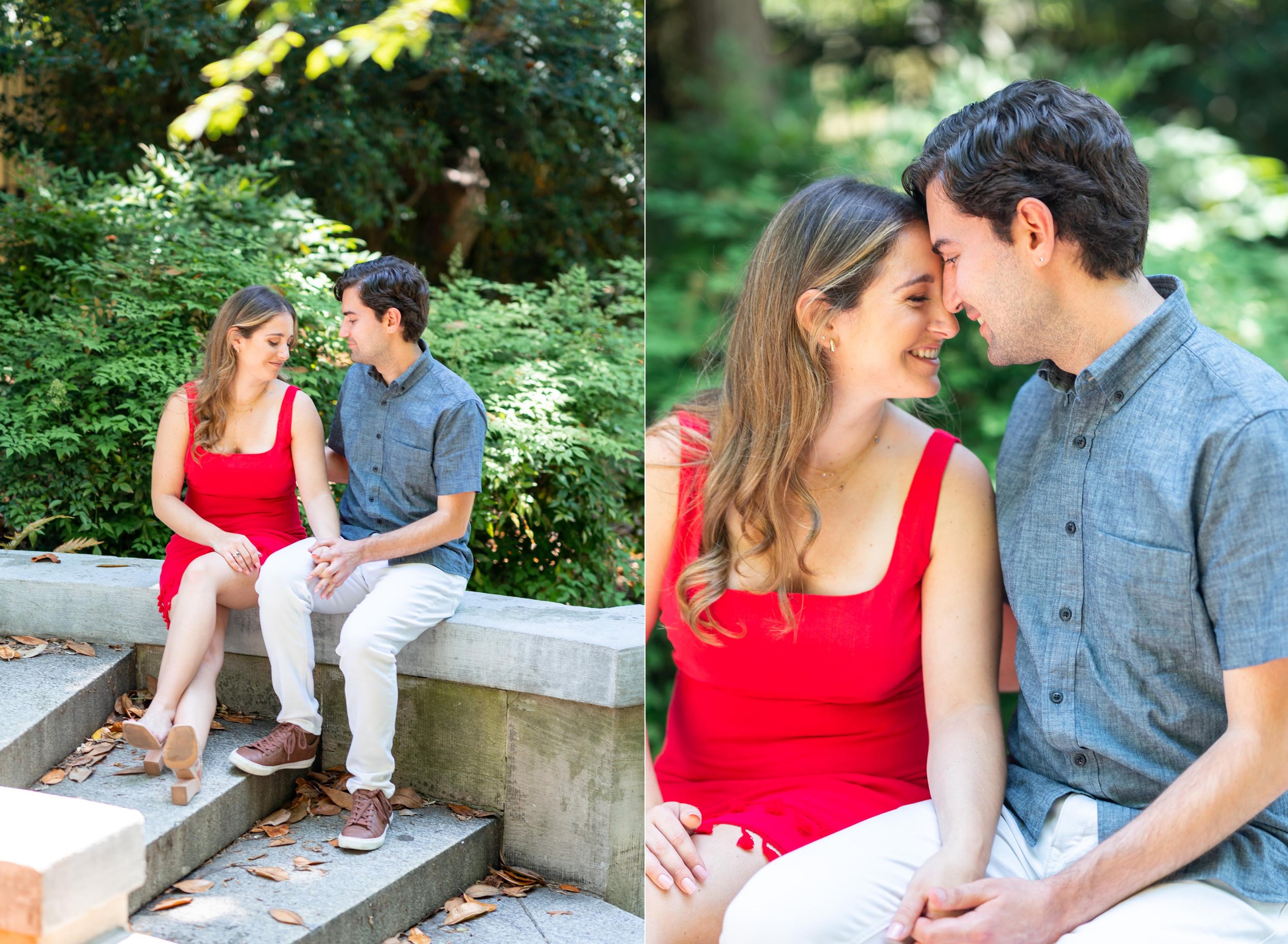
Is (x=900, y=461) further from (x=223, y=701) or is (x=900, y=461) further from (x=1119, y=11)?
(x=1119, y=11)

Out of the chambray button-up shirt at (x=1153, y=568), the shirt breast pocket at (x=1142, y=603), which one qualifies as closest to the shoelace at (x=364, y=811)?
the chambray button-up shirt at (x=1153, y=568)

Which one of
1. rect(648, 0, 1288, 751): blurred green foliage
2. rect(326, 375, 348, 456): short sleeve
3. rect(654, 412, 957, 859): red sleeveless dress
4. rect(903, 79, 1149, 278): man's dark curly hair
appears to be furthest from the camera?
rect(648, 0, 1288, 751): blurred green foliage

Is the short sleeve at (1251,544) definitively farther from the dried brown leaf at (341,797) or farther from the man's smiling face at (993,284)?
the dried brown leaf at (341,797)

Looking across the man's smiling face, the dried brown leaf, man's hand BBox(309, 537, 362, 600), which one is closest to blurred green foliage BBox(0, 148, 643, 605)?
man's hand BBox(309, 537, 362, 600)

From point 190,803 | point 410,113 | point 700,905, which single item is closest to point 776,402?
point 700,905

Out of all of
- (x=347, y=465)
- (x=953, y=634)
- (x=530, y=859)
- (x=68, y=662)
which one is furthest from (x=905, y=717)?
(x=68, y=662)

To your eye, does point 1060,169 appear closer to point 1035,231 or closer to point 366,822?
point 1035,231

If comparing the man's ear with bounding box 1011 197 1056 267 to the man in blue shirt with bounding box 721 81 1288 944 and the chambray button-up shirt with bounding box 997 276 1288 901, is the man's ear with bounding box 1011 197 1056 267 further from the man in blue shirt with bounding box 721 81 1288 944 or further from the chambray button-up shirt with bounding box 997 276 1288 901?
the chambray button-up shirt with bounding box 997 276 1288 901

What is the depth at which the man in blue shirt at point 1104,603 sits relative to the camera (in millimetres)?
1368

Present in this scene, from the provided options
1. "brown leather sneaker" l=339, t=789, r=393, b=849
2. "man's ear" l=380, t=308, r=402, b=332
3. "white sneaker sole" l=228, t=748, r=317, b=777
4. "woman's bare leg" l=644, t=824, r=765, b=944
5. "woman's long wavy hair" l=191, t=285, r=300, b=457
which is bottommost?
"brown leather sneaker" l=339, t=789, r=393, b=849

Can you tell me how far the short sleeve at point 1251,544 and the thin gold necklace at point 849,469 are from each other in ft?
1.78

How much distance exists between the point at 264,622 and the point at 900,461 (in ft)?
3.89

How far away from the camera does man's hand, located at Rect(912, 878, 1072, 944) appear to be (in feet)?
4.62

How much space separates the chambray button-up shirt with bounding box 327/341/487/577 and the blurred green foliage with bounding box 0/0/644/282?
0.50 m
